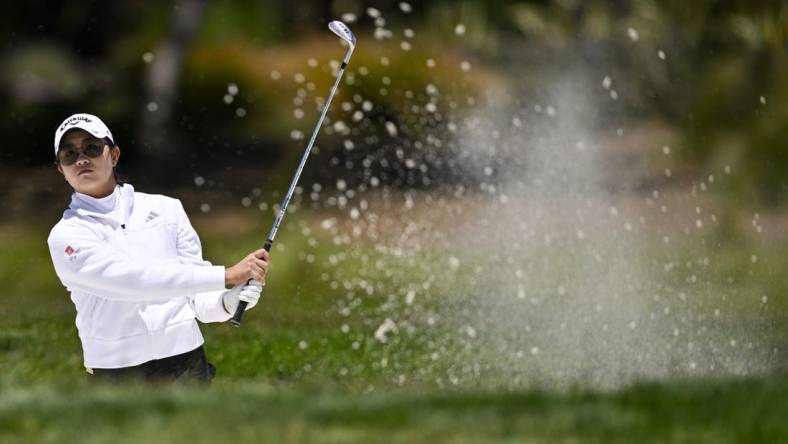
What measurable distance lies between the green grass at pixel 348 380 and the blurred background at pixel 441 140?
0.33ft

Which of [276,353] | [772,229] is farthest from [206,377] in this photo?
[772,229]

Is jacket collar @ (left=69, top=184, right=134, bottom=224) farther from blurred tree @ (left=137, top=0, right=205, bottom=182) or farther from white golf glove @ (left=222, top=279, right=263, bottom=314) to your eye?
blurred tree @ (left=137, top=0, right=205, bottom=182)

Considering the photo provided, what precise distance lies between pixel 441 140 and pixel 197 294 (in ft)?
36.6

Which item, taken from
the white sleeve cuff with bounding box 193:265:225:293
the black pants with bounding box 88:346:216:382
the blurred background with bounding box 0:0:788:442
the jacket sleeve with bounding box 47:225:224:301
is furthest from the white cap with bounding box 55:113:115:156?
the blurred background with bounding box 0:0:788:442

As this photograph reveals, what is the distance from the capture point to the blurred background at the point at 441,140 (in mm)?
11625

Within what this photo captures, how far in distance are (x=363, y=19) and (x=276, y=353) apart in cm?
1122

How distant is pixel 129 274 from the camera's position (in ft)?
14.2

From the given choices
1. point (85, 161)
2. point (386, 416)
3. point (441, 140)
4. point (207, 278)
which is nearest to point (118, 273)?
point (207, 278)

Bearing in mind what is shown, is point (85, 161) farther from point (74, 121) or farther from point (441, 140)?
point (441, 140)

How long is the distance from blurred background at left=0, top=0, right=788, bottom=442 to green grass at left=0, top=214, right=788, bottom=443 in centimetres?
10

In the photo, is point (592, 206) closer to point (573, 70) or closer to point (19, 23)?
point (573, 70)

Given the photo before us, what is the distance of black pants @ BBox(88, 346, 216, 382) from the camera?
4547 millimetres

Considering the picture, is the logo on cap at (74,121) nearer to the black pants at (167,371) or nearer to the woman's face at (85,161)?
the woman's face at (85,161)

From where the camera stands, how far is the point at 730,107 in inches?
563
